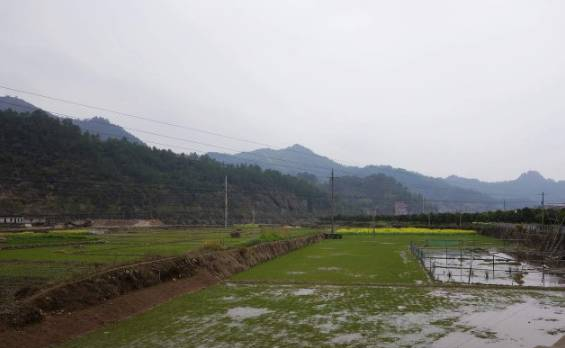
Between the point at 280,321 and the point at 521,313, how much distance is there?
7.33m

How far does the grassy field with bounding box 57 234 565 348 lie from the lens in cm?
1119

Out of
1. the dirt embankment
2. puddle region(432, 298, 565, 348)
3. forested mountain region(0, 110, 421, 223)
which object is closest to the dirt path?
the dirt embankment

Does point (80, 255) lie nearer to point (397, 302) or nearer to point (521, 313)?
point (397, 302)

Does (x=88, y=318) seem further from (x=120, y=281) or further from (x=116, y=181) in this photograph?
(x=116, y=181)

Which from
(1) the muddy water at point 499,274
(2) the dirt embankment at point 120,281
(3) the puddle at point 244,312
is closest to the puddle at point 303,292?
(3) the puddle at point 244,312

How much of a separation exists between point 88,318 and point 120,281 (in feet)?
9.46

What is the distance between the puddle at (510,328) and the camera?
35.7 feet

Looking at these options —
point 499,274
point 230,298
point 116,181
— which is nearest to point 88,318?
point 230,298

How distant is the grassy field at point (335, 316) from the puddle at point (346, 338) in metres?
0.02

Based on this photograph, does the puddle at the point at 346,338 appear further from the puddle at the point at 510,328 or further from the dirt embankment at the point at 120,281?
the dirt embankment at the point at 120,281

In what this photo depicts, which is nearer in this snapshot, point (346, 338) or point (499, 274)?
point (346, 338)

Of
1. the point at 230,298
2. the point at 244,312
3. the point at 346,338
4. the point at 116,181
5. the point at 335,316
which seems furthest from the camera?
the point at 116,181

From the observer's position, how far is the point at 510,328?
1233cm

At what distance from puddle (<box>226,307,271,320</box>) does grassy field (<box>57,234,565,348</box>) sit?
0.03m
